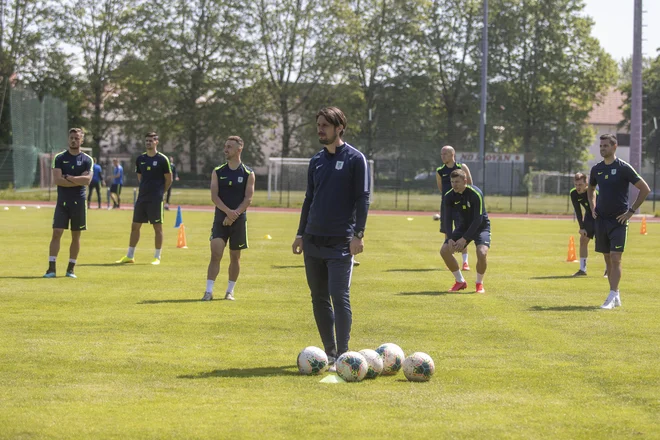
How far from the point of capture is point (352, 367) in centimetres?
804

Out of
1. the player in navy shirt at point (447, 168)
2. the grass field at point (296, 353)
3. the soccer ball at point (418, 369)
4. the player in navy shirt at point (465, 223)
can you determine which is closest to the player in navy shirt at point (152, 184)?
the grass field at point (296, 353)

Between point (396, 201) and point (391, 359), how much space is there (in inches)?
1681

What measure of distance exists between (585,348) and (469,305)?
137 inches

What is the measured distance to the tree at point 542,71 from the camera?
76125 millimetres

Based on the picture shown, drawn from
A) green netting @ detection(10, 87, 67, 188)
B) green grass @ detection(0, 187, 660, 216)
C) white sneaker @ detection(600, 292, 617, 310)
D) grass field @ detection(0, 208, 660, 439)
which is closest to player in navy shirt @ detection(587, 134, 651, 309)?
white sneaker @ detection(600, 292, 617, 310)

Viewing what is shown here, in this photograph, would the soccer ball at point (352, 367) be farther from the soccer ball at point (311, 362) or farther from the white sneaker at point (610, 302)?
the white sneaker at point (610, 302)

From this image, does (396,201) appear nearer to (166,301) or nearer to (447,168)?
(447,168)

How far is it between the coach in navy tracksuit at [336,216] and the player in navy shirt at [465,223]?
579 centimetres

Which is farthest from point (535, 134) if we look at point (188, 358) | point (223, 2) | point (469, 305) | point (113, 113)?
point (188, 358)

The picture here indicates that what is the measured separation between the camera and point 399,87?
76.6 m

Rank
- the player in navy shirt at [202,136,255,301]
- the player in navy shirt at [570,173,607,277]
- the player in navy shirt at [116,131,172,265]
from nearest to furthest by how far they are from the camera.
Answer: the player in navy shirt at [202,136,255,301] < the player in navy shirt at [570,173,607,277] < the player in navy shirt at [116,131,172,265]

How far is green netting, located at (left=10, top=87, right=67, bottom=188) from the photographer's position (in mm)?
53531

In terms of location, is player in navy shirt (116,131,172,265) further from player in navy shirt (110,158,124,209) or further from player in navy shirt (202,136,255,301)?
player in navy shirt (110,158,124,209)

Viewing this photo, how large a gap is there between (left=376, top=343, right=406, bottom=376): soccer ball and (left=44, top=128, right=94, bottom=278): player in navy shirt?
8.12 meters
